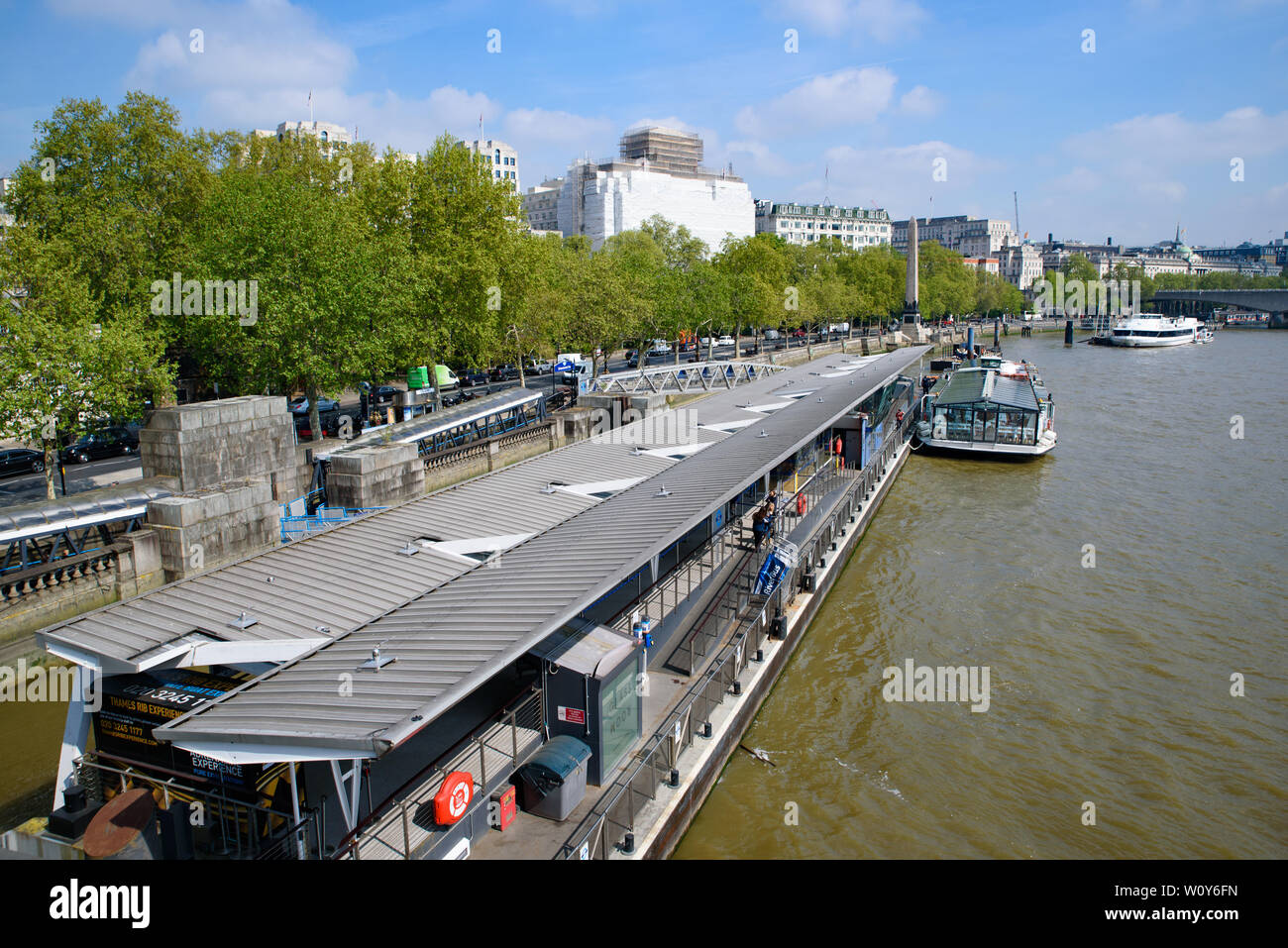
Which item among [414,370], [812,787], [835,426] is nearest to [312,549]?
[812,787]

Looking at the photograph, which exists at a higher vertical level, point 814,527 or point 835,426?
point 835,426

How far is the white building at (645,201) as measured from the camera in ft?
390

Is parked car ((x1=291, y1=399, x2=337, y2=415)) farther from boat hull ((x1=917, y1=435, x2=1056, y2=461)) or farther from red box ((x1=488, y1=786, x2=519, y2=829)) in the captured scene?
red box ((x1=488, y1=786, x2=519, y2=829))

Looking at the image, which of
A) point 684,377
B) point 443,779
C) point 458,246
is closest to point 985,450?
point 684,377

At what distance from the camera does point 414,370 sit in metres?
41.9

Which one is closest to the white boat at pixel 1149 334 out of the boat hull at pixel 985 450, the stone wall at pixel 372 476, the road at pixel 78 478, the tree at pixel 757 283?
the tree at pixel 757 283

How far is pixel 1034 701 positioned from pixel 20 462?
3222cm

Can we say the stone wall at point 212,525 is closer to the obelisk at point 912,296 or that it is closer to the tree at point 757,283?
the tree at point 757,283

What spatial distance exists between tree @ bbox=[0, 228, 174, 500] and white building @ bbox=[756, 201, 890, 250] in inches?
5585

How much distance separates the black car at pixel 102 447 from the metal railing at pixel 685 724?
2554 cm
